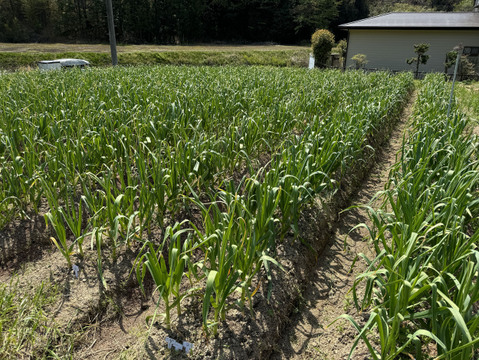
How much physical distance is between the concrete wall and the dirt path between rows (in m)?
21.7

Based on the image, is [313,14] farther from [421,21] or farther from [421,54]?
[421,54]

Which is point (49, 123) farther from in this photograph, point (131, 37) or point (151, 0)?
point (151, 0)

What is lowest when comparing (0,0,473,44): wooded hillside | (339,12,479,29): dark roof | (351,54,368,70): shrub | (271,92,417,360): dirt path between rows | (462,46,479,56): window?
(271,92,417,360): dirt path between rows

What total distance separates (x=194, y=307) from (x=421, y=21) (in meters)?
25.9

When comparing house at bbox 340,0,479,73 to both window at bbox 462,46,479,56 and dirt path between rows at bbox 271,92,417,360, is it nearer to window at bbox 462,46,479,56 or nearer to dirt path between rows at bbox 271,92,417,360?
window at bbox 462,46,479,56

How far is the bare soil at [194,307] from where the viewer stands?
72.7 inches

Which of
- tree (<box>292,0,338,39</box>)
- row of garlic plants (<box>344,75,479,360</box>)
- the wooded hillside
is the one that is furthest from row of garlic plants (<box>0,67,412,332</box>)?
tree (<box>292,0,338,39</box>)

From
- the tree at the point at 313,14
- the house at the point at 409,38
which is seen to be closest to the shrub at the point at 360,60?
the house at the point at 409,38

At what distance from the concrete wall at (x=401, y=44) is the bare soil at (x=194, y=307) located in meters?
22.4

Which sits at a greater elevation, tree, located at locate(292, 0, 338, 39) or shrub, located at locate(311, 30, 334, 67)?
tree, located at locate(292, 0, 338, 39)

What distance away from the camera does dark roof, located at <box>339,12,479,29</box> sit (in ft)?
67.7

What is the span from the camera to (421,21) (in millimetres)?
22031

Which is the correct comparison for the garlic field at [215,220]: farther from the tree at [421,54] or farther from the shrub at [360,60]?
the shrub at [360,60]

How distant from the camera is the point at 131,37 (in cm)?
3762
